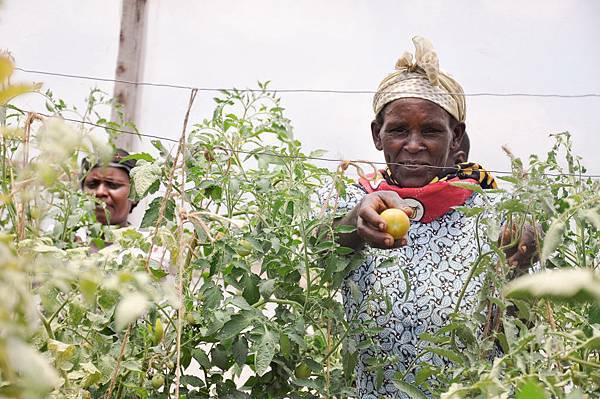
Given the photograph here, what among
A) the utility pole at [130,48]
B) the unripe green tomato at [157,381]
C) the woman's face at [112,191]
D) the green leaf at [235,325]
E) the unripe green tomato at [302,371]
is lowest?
the unripe green tomato at [157,381]

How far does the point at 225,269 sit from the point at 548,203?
1.77ft

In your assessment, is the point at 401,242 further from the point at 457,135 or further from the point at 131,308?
the point at 131,308

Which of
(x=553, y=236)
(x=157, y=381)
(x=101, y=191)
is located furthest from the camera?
(x=101, y=191)

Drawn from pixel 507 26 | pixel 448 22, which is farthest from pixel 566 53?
pixel 448 22

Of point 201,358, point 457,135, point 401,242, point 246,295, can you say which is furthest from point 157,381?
point 457,135

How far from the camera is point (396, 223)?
4.07 ft

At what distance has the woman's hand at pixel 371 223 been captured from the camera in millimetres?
1224

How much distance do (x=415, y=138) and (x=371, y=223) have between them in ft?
1.05

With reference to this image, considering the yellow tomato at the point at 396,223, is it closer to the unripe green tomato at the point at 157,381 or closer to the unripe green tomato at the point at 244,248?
the unripe green tomato at the point at 244,248

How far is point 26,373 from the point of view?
0.37 m

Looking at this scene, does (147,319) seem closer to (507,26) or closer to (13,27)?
(13,27)

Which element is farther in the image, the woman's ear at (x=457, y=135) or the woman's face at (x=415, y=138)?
the woman's ear at (x=457, y=135)

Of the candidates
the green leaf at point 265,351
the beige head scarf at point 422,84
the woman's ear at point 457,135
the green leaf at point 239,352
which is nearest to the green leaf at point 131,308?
the green leaf at point 265,351

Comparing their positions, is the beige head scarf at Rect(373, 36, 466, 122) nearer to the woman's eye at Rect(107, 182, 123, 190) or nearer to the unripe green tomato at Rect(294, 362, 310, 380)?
the unripe green tomato at Rect(294, 362, 310, 380)
